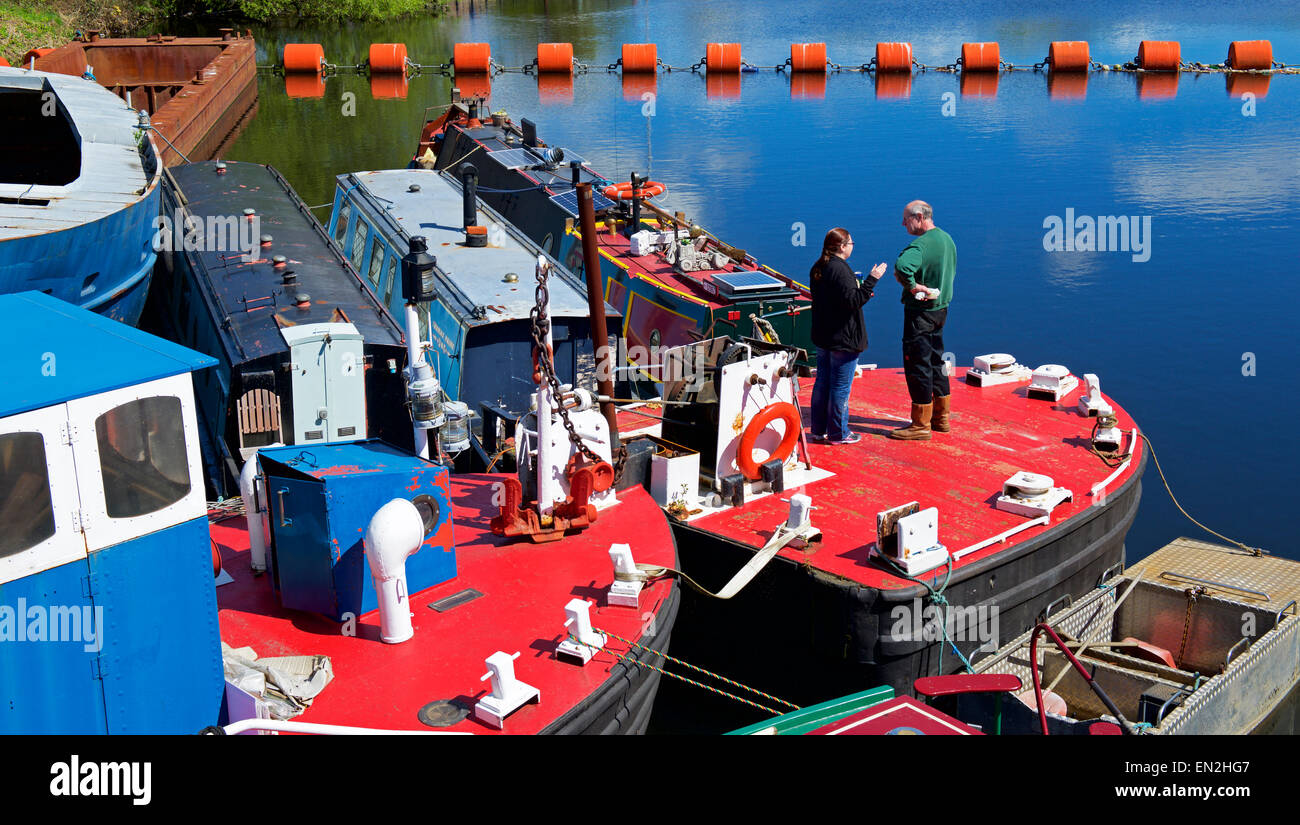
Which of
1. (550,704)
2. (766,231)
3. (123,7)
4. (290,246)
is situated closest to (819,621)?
(550,704)

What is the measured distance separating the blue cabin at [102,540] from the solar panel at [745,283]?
385 inches

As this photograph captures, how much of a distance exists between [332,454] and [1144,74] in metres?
47.7

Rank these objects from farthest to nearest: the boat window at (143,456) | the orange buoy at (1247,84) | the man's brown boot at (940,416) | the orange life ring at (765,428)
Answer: the orange buoy at (1247,84) → the man's brown boot at (940,416) → the orange life ring at (765,428) → the boat window at (143,456)

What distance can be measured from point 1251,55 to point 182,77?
4206cm

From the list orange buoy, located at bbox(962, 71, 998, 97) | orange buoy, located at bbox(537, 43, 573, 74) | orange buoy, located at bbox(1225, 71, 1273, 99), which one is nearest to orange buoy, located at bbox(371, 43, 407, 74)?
orange buoy, located at bbox(537, 43, 573, 74)

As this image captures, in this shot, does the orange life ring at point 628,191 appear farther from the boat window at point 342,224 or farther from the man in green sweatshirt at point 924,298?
the man in green sweatshirt at point 924,298

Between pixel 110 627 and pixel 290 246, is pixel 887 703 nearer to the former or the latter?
pixel 110 627

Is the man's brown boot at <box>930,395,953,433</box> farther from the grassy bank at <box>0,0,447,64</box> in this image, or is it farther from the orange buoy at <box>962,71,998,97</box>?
the grassy bank at <box>0,0,447,64</box>

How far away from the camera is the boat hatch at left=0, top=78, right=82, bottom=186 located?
2342 centimetres

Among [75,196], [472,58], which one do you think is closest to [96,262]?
[75,196]

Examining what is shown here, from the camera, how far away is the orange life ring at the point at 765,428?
10.7 metres

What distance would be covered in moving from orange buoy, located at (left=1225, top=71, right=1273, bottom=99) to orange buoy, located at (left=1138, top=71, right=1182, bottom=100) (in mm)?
1962

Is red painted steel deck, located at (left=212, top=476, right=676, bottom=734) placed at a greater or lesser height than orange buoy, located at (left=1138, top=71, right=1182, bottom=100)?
lesser

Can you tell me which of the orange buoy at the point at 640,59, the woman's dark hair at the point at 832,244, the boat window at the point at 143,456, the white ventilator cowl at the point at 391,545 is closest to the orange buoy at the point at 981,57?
the orange buoy at the point at 640,59
